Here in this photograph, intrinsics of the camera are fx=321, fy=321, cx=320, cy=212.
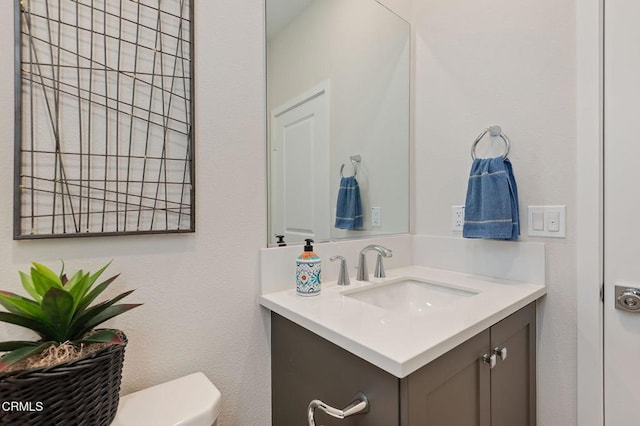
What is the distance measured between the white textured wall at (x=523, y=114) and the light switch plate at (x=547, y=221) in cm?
2

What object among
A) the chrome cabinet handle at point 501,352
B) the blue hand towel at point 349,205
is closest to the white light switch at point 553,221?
the chrome cabinet handle at point 501,352

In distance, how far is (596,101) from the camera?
1043mm

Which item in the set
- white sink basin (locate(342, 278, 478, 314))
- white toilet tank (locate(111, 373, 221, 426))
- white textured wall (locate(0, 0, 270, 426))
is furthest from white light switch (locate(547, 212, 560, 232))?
white toilet tank (locate(111, 373, 221, 426))

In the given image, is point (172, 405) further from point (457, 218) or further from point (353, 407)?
point (457, 218)

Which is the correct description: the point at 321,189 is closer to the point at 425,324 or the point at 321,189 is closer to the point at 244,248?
the point at 244,248

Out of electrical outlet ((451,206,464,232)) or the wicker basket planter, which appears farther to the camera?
electrical outlet ((451,206,464,232))

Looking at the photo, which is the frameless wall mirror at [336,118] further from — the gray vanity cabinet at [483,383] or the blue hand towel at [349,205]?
the gray vanity cabinet at [483,383]

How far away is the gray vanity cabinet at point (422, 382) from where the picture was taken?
69 cm

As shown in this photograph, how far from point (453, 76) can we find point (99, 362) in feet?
5.16

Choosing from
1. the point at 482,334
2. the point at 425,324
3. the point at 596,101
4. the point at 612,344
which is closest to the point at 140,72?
the point at 425,324

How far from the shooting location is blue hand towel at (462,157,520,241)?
1.17 metres

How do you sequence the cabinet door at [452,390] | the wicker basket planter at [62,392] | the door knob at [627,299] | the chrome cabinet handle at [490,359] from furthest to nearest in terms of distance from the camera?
the door knob at [627,299], the chrome cabinet handle at [490,359], the cabinet door at [452,390], the wicker basket planter at [62,392]

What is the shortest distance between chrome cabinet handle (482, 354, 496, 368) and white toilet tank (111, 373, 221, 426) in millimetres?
708

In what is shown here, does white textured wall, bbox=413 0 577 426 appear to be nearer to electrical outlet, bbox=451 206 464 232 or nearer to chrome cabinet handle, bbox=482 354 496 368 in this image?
electrical outlet, bbox=451 206 464 232
